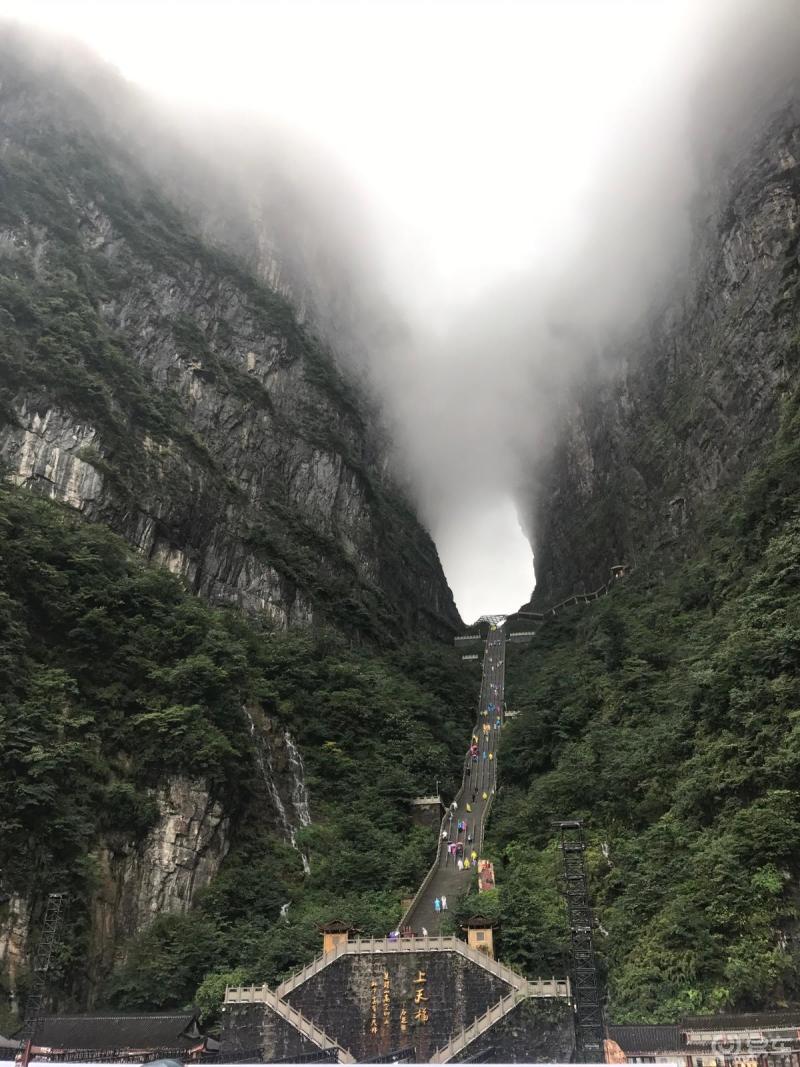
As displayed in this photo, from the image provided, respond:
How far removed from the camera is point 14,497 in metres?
31.7

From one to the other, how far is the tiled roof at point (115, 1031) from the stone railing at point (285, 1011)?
4.30 ft

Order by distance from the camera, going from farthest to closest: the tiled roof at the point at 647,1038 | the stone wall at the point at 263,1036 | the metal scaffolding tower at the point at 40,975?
the stone wall at the point at 263,1036 < the metal scaffolding tower at the point at 40,975 < the tiled roof at the point at 647,1038

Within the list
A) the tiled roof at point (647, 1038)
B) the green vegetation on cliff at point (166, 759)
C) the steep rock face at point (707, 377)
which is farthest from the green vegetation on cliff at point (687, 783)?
the steep rock face at point (707, 377)

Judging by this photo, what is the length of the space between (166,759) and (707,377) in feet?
139

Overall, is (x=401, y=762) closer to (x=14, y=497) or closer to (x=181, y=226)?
(x=14, y=497)

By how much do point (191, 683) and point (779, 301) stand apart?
39.6 metres

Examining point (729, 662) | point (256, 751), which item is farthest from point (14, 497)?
point (729, 662)

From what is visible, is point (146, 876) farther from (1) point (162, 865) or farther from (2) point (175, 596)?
(2) point (175, 596)

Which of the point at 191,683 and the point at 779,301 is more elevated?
the point at 779,301

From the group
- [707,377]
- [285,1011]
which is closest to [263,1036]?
[285,1011]

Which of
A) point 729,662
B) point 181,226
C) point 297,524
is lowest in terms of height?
point 729,662

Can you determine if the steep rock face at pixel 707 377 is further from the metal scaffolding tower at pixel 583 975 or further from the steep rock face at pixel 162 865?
the steep rock face at pixel 162 865

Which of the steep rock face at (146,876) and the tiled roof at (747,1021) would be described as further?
the steep rock face at (146,876)

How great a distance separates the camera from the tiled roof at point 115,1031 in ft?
61.5
